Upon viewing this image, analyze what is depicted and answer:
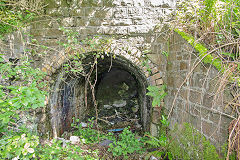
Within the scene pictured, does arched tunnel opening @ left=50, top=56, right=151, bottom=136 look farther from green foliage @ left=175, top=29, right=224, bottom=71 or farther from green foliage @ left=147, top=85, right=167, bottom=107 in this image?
green foliage @ left=175, top=29, right=224, bottom=71

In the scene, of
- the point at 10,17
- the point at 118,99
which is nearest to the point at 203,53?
the point at 10,17

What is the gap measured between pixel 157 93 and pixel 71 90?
→ 2.52 m

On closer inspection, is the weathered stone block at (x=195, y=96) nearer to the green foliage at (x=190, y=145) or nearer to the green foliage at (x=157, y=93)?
the green foliage at (x=190, y=145)

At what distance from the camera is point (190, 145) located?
2508 millimetres

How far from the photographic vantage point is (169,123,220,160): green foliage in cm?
211

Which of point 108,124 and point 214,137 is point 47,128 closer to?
point 108,124

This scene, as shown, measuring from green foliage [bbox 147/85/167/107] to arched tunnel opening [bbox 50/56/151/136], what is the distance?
14.9 inches

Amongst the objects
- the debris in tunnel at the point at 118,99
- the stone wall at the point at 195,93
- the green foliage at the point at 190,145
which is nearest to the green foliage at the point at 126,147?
the green foliage at the point at 190,145

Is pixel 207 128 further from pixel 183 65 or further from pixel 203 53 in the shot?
pixel 183 65

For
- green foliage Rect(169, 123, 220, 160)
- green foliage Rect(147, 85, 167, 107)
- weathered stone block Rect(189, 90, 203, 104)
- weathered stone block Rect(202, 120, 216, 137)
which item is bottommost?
green foliage Rect(169, 123, 220, 160)

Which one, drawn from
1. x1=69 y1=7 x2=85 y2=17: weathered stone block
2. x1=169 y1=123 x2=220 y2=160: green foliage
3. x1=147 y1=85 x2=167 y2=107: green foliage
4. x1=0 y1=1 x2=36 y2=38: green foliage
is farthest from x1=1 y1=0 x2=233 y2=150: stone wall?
x1=169 y1=123 x2=220 y2=160: green foliage

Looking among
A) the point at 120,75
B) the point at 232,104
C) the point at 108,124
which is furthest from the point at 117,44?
the point at 120,75

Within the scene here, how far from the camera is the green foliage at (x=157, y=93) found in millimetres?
3490

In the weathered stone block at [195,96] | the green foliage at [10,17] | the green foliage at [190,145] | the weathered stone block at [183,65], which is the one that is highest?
the green foliage at [10,17]
